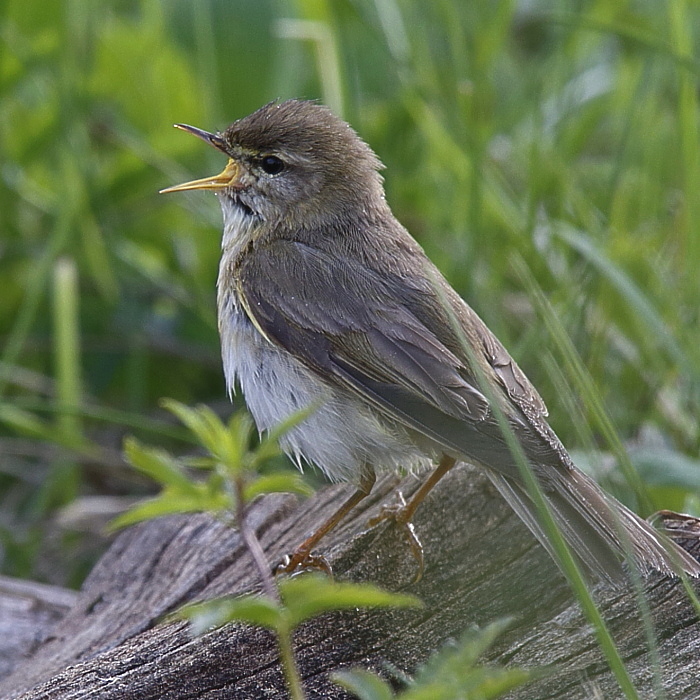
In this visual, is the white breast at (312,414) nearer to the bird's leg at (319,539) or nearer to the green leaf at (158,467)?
the bird's leg at (319,539)

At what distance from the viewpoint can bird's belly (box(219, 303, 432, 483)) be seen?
3.56 m

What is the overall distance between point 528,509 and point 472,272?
2238 millimetres

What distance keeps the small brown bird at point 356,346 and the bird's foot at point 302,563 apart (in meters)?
0.01

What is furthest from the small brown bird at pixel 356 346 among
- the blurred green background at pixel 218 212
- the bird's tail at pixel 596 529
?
the blurred green background at pixel 218 212

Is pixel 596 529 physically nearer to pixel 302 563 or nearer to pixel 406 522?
pixel 406 522

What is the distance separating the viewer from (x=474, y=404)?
3.33 m

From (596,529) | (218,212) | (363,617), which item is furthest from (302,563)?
(218,212)

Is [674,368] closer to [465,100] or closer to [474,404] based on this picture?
[465,100]

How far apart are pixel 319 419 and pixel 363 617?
0.89 meters

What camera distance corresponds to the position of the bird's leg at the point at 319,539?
10.7 ft

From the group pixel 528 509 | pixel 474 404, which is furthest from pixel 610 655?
pixel 474 404

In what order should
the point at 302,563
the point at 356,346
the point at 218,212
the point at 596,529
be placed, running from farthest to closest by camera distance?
the point at 218,212
the point at 356,346
the point at 302,563
the point at 596,529

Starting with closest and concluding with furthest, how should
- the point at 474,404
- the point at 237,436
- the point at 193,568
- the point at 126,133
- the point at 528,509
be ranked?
the point at 237,436, the point at 528,509, the point at 474,404, the point at 193,568, the point at 126,133

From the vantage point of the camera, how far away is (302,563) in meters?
3.33
